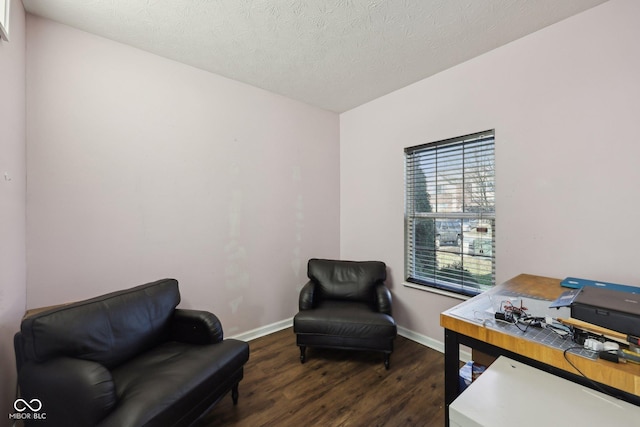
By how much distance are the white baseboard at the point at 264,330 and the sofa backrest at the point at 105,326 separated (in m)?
0.98

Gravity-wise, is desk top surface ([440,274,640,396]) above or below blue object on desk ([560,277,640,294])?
below

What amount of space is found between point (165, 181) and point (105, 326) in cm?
120

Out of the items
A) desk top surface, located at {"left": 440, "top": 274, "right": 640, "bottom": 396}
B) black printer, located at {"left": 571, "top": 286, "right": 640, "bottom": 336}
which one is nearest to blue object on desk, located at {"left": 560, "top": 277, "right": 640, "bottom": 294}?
desk top surface, located at {"left": 440, "top": 274, "right": 640, "bottom": 396}

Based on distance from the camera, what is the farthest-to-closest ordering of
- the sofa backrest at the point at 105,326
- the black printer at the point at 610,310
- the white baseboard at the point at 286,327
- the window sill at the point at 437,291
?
the white baseboard at the point at 286,327 → the window sill at the point at 437,291 → the sofa backrest at the point at 105,326 → the black printer at the point at 610,310

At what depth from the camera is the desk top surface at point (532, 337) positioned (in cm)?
80

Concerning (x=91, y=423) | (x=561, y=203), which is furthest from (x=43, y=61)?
(x=561, y=203)

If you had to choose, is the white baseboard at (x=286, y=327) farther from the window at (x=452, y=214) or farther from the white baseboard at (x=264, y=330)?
the window at (x=452, y=214)

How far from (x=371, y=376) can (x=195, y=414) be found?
4.33ft

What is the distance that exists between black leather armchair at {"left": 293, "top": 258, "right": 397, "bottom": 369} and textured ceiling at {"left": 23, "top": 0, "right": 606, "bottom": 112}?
2.02 m

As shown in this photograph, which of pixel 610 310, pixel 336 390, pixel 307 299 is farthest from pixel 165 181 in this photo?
pixel 610 310

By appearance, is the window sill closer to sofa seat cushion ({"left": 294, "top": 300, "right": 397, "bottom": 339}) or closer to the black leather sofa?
sofa seat cushion ({"left": 294, "top": 300, "right": 397, "bottom": 339})

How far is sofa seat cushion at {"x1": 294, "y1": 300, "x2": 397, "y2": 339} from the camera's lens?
2090 mm

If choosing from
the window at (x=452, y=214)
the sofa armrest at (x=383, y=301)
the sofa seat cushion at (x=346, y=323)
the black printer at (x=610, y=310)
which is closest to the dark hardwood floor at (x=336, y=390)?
the sofa seat cushion at (x=346, y=323)

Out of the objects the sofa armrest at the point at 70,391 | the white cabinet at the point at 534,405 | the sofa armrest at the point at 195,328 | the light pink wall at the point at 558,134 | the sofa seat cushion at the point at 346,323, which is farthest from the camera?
the sofa seat cushion at the point at 346,323
